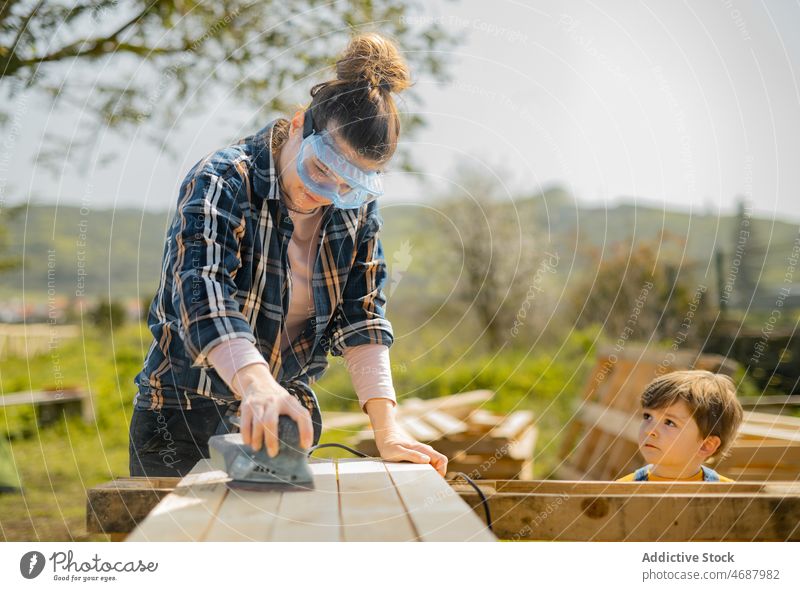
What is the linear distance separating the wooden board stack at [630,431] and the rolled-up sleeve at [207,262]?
2.40 m

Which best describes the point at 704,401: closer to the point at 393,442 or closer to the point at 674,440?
the point at 674,440

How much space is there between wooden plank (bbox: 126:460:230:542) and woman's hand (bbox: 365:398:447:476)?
1.62ft

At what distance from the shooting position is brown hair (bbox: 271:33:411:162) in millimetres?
1880

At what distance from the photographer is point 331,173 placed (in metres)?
1.91

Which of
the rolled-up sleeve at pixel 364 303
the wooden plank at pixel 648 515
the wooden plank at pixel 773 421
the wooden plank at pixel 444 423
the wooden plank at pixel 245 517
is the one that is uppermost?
the rolled-up sleeve at pixel 364 303

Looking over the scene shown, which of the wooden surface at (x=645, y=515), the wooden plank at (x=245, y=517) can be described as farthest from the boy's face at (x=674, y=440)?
the wooden plank at (x=245, y=517)

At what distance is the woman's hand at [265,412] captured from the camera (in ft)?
5.08

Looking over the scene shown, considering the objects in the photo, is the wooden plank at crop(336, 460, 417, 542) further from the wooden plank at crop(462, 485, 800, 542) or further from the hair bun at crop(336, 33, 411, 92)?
the hair bun at crop(336, 33, 411, 92)

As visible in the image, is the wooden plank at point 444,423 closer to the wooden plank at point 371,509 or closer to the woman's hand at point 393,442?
the woman's hand at point 393,442

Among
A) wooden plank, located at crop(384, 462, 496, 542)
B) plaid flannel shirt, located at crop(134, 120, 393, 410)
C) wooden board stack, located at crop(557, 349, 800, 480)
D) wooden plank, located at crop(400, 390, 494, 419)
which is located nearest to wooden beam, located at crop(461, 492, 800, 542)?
wooden plank, located at crop(384, 462, 496, 542)

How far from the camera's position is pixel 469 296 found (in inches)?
279

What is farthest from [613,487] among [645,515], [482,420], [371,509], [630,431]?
[482,420]
